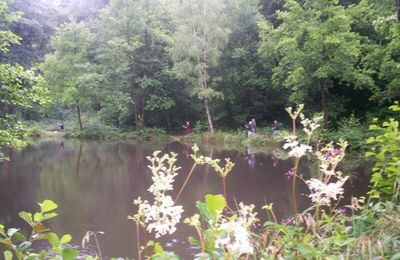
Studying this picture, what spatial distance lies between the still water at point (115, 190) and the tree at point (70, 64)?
11635 millimetres

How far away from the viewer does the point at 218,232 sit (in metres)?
1.28

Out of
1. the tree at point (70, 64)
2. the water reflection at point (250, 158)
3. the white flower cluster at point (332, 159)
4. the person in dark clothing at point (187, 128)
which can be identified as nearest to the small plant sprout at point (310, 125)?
the white flower cluster at point (332, 159)

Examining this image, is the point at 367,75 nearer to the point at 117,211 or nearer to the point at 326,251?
the point at 117,211

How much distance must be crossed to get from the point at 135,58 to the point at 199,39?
17.8ft

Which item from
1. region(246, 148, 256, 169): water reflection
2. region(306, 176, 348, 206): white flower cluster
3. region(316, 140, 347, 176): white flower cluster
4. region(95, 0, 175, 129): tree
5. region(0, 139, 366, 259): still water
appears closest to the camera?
region(306, 176, 348, 206): white flower cluster

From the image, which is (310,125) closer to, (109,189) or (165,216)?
(165,216)

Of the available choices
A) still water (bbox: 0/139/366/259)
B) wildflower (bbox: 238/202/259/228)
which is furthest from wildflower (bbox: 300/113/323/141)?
still water (bbox: 0/139/366/259)

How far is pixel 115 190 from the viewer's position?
8.11m

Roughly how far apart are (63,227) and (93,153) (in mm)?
10326

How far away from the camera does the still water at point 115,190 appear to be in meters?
5.45

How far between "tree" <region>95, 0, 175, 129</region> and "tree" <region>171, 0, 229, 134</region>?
2843mm

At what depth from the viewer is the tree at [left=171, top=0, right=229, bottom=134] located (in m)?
19.8

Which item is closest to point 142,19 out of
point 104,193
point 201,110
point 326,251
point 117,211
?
point 201,110

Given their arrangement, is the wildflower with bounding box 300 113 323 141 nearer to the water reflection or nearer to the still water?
the still water
